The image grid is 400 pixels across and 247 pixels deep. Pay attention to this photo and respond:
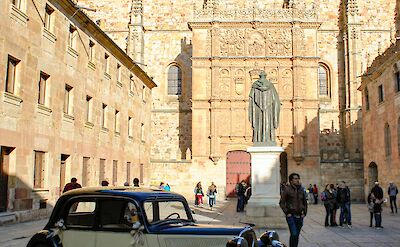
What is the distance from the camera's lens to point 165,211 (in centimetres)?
678

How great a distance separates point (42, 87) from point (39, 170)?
128 inches

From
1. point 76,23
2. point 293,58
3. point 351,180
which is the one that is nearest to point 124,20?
point 293,58

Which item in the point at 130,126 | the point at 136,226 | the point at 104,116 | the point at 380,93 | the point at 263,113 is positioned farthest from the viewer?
the point at 130,126

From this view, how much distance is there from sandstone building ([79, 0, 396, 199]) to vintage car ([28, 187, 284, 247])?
2567cm

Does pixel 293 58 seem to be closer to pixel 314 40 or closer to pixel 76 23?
pixel 314 40

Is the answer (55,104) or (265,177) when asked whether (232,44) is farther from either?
(265,177)

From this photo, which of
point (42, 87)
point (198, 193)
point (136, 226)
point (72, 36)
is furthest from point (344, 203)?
point (72, 36)

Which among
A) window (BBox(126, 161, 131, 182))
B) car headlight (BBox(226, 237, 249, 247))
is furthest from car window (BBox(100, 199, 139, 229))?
window (BBox(126, 161, 131, 182))

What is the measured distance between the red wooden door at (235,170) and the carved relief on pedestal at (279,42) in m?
8.31

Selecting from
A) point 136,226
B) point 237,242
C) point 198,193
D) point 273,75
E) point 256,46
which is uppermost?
point 256,46

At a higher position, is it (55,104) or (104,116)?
(104,116)

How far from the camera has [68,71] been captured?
1930 centimetres

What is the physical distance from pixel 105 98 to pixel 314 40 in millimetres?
17888

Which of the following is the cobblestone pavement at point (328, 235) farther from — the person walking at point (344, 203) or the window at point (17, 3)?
the window at point (17, 3)
